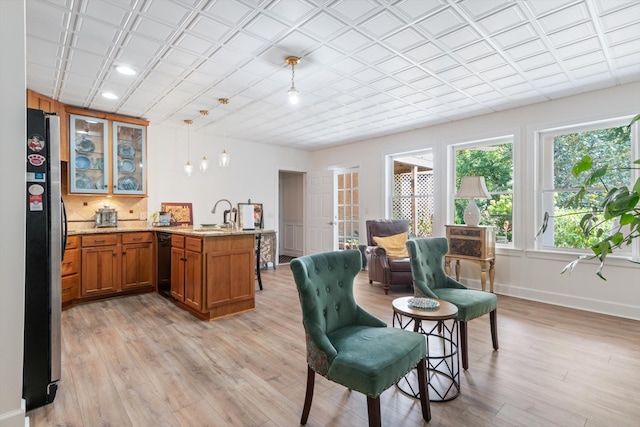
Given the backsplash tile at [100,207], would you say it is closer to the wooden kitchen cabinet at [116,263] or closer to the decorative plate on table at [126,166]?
the decorative plate on table at [126,166]

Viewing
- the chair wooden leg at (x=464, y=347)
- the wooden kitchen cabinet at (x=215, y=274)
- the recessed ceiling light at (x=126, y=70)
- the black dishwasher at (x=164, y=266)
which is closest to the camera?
the chair wooden leg at (x=464, y=347)

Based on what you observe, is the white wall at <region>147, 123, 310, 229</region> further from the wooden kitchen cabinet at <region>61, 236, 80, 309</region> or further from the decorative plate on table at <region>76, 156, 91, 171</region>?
the wooden kitchen cabinet at <region>61, 236, 80, 309</region>

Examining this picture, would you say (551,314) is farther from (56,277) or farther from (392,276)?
(56,277)

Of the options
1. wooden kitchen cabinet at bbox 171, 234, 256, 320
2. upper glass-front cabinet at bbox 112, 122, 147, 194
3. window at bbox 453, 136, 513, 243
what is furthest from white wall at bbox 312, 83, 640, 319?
upper glass-front cabinet at bbox 112, 122, 147, 194

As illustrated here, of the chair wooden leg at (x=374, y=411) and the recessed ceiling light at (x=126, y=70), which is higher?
the recessed ceiling light at (x=126, y=70)

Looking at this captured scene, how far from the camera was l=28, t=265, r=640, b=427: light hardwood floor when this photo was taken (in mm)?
1953

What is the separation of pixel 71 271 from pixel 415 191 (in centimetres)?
525

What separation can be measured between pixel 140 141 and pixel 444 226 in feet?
16.1

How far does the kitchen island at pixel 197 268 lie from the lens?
354 centimetres

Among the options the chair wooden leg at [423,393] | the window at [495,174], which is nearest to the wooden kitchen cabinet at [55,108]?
the chair wooden leg at [423,393]

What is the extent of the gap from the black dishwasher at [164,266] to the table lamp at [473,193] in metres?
4.14

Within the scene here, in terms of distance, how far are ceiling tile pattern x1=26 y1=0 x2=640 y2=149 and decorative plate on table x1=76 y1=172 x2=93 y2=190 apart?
0.95m

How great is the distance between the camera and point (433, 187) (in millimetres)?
5488

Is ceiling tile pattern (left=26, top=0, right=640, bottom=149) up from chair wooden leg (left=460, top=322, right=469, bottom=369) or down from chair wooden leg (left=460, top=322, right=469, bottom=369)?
up
